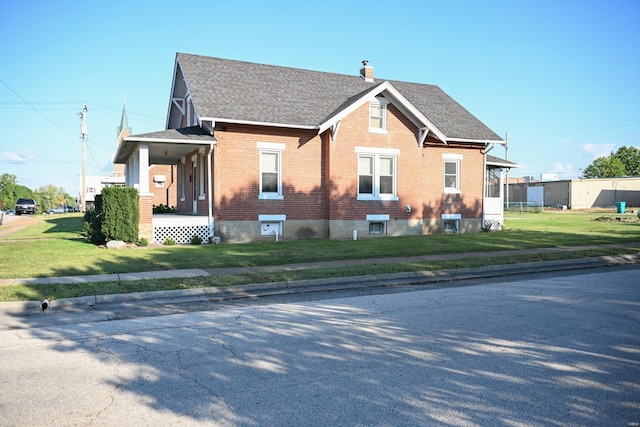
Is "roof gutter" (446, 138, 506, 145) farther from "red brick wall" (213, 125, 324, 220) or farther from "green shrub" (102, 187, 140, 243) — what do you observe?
"green shrub" (102, 187, 140, 243)

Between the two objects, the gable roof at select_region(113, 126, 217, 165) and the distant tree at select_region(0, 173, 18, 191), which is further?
the distant tree at select_region(0, 173, 18, 191)

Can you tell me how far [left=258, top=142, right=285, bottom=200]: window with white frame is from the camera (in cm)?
1998

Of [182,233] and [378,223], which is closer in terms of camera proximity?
[182,233]

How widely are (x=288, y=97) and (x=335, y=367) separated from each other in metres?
17.6

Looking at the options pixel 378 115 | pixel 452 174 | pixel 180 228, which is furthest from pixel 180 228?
pixel 452 174

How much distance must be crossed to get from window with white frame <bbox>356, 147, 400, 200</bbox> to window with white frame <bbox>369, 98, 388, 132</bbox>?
0.89m

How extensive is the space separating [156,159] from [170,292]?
1857 cm

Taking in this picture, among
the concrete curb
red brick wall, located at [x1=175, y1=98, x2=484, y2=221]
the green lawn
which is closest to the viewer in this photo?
the concrete curb

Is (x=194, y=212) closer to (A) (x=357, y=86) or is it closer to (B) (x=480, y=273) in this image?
(A) (x=357, y=86)

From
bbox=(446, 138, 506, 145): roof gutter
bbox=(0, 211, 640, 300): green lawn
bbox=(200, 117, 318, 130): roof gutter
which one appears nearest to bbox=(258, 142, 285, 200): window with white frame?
bbox=(200, 117, 318, 130): roof gutter

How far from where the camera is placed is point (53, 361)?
5805 mm

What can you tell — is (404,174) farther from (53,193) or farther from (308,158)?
(53,193)

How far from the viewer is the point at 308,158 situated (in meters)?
20.7

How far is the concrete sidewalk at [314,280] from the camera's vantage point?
9580mm
